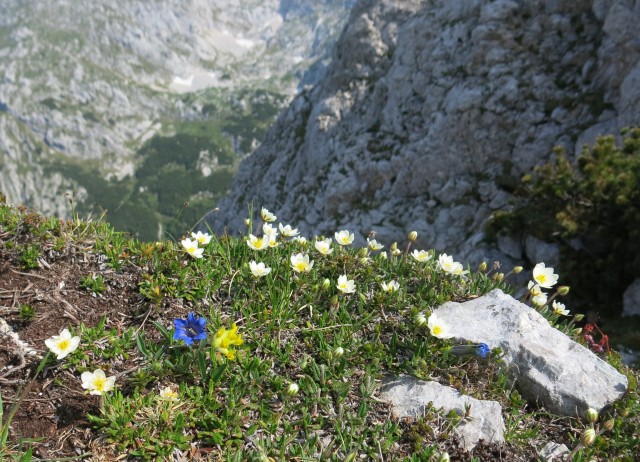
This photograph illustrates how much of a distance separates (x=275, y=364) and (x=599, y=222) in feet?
40.7

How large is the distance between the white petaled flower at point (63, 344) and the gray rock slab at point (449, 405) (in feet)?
7.97

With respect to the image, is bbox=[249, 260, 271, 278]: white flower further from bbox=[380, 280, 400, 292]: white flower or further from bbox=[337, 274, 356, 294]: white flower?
bbox=[380, 280, 400, 292]: white flower

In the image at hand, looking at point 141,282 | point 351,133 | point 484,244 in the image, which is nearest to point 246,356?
point 141,282

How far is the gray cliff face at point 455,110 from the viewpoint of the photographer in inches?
714

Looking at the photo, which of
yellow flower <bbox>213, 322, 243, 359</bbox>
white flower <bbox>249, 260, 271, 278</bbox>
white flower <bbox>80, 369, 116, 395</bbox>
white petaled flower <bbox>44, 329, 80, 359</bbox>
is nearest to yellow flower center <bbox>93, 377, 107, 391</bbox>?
white flower <bbox>80, 369, 116, 395</bbox>

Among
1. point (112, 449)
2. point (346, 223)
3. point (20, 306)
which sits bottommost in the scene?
point (346, 223)

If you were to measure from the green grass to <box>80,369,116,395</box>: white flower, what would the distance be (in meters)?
0.12

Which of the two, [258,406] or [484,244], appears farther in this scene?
[484,244]

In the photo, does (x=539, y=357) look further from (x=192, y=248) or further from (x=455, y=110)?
(x=455, y=110)

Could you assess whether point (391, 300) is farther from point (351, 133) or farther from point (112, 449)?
point (351, 133)

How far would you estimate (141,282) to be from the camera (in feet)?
12.0

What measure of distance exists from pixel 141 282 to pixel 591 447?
163 inches

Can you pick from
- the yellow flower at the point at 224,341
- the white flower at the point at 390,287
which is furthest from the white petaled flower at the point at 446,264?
the yellow flower at the point at 224,341

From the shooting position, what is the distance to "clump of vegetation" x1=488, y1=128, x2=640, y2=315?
10.9m
